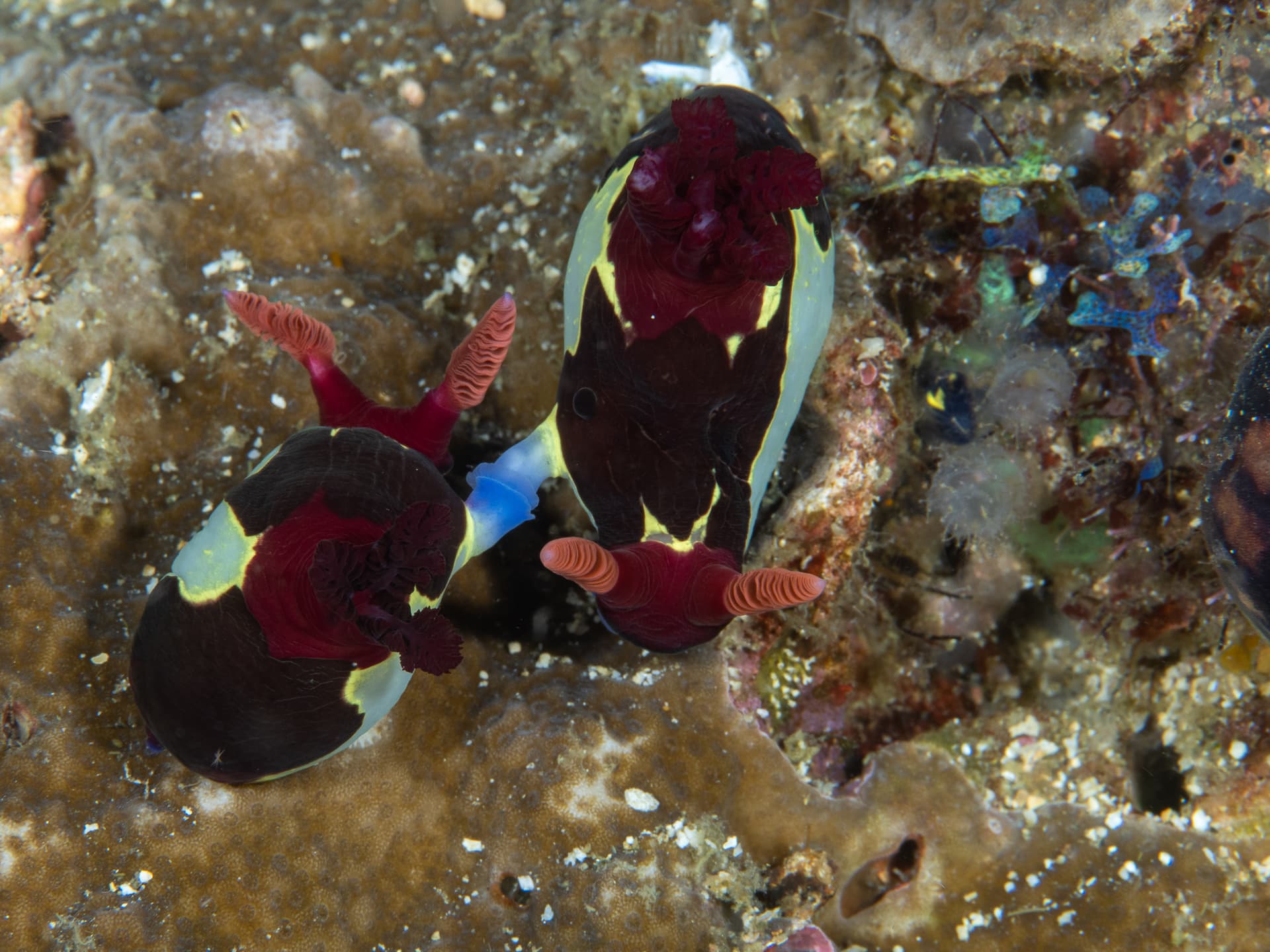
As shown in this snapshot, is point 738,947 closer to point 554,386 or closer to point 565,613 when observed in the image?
point 565,613

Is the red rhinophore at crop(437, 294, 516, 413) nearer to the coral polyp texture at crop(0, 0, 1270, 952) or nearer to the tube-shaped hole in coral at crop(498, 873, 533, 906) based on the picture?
the coral polyp texture at crop(0, 0, 1270, 952)

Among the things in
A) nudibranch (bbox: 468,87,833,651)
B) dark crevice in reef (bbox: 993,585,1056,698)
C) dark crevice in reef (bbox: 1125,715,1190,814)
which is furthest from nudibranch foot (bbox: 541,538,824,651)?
dark crevice in reef (bbox: 1125,715,1190,814)

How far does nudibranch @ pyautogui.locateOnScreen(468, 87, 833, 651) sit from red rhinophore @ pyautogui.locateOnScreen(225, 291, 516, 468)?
278 mm

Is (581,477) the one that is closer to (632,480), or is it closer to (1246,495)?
(632,480)

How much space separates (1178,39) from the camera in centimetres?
301

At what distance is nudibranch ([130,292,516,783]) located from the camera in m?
2.11

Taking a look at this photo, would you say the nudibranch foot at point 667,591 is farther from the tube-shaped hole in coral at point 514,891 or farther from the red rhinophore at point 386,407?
the tube-shaped hole in coral at point 514,891

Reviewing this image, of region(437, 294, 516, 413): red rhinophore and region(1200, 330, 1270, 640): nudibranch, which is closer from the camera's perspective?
region(1200, 330, 1270, 640): nudibranch

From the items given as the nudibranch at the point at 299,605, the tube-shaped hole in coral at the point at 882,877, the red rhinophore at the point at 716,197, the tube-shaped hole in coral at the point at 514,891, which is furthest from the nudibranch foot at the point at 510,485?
the tube-shaped hole in coral at the point at 882,877

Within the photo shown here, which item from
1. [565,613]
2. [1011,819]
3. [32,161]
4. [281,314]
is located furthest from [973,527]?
[32,161]

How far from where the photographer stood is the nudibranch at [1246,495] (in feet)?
8.25

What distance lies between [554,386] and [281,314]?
4.10 ft

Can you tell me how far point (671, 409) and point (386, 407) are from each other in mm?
1110

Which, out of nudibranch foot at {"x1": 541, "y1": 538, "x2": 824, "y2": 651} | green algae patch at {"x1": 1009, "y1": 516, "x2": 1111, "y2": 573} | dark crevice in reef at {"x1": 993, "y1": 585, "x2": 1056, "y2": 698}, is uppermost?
nudibranch foot at {"x1": 541, "y1": 538, "x2": 824, "y2": 651}
